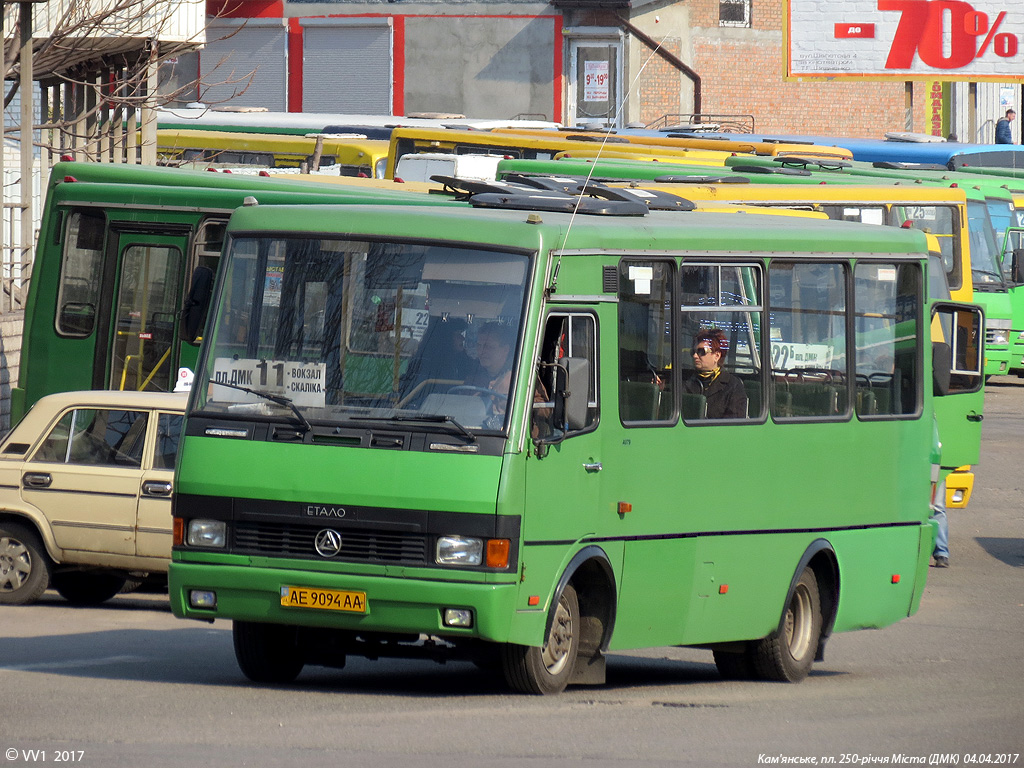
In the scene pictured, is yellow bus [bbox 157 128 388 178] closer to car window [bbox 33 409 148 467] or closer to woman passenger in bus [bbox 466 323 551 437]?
car window [bbox 33 409 148 467]

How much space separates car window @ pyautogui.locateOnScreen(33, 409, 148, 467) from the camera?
42.5 ft

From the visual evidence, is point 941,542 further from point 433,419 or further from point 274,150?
point 274,150

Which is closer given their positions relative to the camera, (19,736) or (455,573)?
(19,736)

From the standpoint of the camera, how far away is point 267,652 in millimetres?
9578

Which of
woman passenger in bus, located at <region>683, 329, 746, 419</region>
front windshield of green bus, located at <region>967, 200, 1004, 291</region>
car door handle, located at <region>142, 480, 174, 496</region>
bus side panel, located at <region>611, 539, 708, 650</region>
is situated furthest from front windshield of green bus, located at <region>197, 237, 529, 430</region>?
front windshield of green bus, located at <region>967, 200, 1004, 291</region>

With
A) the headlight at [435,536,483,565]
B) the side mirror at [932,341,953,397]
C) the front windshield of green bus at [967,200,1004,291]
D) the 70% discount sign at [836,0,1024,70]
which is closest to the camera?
the headlight at [435,536,483,565]

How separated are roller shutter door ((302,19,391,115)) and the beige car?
40.4 metres

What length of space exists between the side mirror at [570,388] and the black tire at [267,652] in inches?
78.7

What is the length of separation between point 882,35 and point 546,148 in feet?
72.5

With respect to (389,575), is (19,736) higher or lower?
lower

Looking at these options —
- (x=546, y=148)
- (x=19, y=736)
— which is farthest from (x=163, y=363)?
(x=546, y=148)

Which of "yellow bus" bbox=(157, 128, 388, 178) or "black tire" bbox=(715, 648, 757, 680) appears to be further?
"yellow bus" bbox=(157, 128, 388, 178)

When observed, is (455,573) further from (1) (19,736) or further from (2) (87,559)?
(2) (87,559)

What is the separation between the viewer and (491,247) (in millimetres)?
8961
